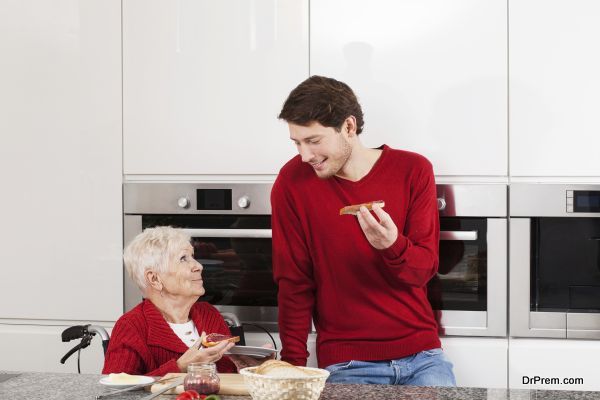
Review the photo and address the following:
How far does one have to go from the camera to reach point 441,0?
103 inches

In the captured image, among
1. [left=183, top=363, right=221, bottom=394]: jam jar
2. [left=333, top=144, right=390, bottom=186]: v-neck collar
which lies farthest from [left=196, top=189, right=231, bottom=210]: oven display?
[left=183, top=363, right=221, bottom=394]: jam jar

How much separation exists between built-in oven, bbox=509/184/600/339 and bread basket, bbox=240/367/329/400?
1292mm

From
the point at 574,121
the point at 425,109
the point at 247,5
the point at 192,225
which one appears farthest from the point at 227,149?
the point at 574,121

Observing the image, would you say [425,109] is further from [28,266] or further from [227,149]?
[28,266]

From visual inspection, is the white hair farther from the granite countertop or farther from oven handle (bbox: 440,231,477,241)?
oven handle (bbox: 440,231,477,241)

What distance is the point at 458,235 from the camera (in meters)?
2.59

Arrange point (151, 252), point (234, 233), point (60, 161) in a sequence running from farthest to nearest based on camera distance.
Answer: point (60, 161)
point (234, 233)
point (151, 252)

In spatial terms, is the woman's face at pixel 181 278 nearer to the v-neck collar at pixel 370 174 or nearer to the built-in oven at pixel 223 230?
the built-in oven at pixel 223 230

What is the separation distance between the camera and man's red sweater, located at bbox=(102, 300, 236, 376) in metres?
2.13

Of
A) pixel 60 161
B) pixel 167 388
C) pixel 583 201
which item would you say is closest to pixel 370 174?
pixel 583 201

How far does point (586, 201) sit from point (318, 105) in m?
0.92

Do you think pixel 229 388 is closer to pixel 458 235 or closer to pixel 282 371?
pixel 282 371

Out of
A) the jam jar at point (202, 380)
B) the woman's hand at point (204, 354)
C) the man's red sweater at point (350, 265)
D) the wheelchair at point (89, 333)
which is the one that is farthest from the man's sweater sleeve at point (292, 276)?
the jam jar at point (202, 380)

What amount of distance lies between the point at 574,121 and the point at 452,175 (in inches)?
16.0
